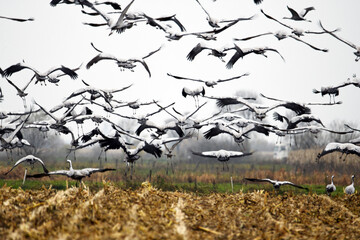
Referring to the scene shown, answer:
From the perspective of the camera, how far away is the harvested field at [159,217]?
3.87 metres

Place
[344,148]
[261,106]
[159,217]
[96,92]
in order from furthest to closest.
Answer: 1. [96,92]
2. [261,106]
3. [344,148]
4. [159,217]

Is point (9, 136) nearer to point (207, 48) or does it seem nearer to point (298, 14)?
point (207, 48)

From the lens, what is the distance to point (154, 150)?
16016 mm

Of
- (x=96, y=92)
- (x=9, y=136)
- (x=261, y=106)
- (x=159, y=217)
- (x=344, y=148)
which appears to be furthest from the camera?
(x=96, y=92)

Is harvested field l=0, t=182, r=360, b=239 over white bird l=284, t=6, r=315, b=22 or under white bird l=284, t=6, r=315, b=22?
under

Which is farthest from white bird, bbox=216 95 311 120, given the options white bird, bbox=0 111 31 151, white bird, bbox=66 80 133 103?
white bird, bbox=0 111 31 151

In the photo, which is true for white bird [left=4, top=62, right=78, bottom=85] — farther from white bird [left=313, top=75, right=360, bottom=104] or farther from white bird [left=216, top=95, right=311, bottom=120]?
white bird [left=313, top=75, right=360, bottom=104]

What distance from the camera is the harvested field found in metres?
3.87

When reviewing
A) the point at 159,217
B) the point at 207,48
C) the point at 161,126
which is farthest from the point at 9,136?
the point at 159,217

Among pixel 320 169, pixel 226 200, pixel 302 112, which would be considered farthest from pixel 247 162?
pixel 226 200

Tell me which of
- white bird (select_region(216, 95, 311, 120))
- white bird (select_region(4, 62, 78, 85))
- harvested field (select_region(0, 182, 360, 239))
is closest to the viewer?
harvested field (select_region(0, 182, 360, 239))

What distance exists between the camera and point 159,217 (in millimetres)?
4621

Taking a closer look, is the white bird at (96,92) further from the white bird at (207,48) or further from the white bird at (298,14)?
the white bird at (298,14)

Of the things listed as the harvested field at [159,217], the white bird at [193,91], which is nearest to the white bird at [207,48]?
the white bird at [193,91]
